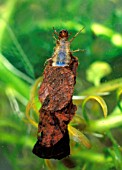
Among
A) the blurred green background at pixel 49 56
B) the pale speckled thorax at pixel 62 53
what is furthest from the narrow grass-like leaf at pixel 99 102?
the pale speckled thorax at pixel 62 53

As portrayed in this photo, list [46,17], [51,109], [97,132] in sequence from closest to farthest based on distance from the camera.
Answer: [51,109]
[97,132]
[46,17]

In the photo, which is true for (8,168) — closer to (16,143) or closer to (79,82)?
(16,143)

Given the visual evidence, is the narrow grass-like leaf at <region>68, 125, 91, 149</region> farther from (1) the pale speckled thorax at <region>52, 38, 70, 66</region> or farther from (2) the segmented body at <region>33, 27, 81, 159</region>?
(1) the pale speckled thorax at <region>52, 38, 70, 66</region>

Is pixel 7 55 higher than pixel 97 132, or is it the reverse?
pixel 7 55

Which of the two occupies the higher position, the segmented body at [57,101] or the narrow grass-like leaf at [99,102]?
the segmented body at [57,101]

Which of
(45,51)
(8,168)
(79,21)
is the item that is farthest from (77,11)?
(8,168)

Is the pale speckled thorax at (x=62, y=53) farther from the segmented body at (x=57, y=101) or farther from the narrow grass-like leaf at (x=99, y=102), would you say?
the narrow grass-like leaf at (x=99, y=102)

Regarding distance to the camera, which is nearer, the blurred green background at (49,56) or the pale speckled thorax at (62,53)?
the pale speckled thorax at (62,53)

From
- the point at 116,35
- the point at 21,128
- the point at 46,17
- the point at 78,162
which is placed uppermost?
the point at 46,17
